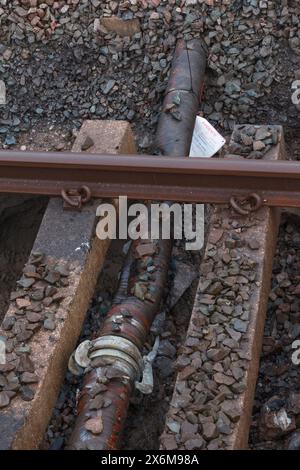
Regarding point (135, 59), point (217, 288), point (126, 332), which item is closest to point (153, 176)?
point (217, 288)

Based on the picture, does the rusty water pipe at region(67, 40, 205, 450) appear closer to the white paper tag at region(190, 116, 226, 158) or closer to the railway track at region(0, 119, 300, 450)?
the white paper tag at region(190, 116, 226, 158)

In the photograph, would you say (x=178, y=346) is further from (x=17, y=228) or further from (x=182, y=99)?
(x=182, y=99)

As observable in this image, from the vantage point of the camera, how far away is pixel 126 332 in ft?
15.2

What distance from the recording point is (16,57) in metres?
6.80

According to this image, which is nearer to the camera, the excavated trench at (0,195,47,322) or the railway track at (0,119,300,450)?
the railway track at (0,119,300,450)

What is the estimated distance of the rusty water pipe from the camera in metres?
4.26

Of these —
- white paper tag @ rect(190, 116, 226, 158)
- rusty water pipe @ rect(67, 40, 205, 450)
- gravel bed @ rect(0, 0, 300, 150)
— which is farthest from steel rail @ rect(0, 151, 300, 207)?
gravel bed @ rect(0, 0, 300, 150)

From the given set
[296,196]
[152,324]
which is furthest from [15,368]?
[296,196]

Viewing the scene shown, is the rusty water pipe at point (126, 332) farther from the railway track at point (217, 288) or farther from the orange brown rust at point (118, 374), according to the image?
the railway track at point (217, 288)

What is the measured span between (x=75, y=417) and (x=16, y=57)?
3443 millimetres

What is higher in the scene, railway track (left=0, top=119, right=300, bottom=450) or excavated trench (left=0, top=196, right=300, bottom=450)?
railway track (left=0, top=119, right=300, bottom=450)

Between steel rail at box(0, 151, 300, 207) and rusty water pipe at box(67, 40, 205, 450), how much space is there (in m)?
0.38

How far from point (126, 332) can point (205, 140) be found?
196cm

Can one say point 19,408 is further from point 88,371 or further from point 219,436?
point 219,436
